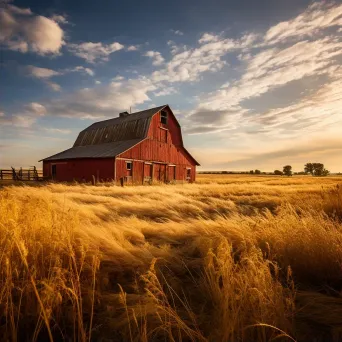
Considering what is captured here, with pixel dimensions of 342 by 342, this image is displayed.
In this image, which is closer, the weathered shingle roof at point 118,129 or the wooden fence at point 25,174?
the weathered shingle roof at point 118,129

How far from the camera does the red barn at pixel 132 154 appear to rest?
920 inches

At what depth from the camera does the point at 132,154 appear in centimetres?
2367

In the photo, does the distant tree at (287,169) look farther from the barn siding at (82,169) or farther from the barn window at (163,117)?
the barn siding at (82,169)

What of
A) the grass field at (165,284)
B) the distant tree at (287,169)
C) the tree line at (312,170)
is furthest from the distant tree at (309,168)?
the grass field at (165,284)

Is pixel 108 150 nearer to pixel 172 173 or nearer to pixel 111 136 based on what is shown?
pixel 111 136

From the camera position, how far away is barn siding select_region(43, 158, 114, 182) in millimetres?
22803

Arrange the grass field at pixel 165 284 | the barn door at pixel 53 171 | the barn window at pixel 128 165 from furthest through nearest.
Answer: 1. the barn door at pixel 53 171
2. the barn window at pixel 128 165
3. the grass field at pixel 165 284

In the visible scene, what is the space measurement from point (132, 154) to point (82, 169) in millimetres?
5535

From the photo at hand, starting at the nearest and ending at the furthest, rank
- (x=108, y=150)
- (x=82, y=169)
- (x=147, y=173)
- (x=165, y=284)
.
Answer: (x=165, y=284)
(x=108, y=150)
(x=82, y=169)
(x=147, y=173)

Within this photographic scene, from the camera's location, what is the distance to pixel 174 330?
85.9 inches

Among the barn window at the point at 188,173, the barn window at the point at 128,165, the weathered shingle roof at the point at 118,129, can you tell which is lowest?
the barn window at the point at 188,173

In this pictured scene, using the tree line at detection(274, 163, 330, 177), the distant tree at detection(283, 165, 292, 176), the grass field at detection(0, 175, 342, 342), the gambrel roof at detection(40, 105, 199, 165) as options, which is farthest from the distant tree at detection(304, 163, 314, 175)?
the grass field at detection(0, 175, 342, 342)

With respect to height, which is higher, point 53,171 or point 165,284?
point 53,171

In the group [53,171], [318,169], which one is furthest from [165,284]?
[318,169]
